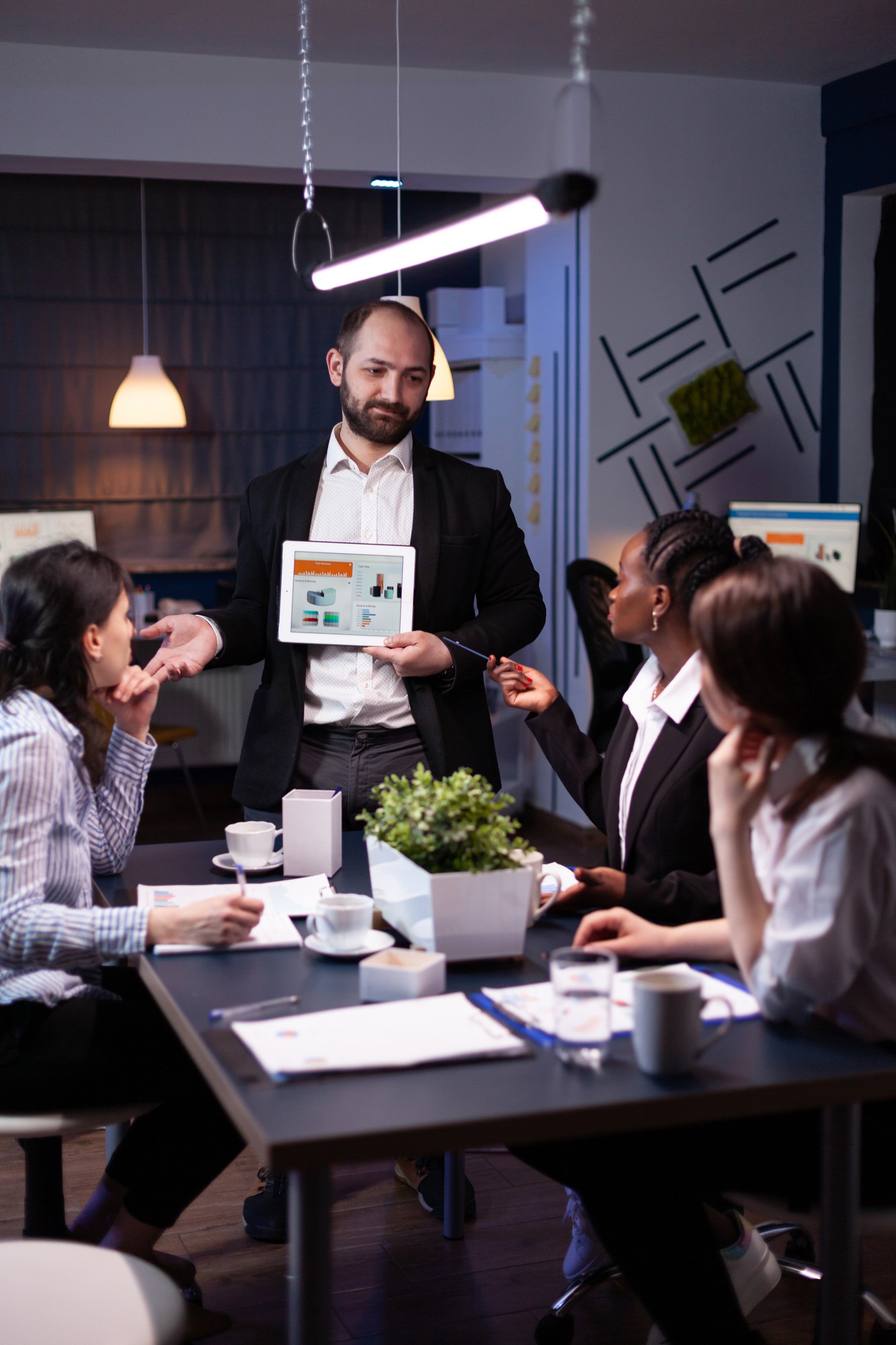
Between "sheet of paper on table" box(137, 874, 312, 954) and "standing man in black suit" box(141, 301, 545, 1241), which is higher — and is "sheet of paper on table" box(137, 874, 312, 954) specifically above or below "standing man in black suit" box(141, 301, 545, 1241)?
below

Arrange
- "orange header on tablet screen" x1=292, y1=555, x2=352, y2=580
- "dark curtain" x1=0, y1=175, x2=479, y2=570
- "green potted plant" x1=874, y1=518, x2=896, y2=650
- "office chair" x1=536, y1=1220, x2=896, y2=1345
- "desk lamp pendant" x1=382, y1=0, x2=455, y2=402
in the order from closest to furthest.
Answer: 1. "office chair" x1=536, y1=1220, x2=896, y2=1345
2. "orange header on tablet screen" x1=292, y1=555, x2=352, y2=580
3. "desk lamp pendant" x1=382, y1=0, x2=455, y2=402
4. "green potted plant" x1=874, y1=518, x2=896, y2=650
5. "dark curtain" x1=0, y1=175, x2=479, y2=570

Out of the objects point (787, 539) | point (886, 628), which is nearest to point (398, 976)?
point (886, 628)

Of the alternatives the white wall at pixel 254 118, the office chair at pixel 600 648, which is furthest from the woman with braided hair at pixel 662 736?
the white wall at pixel 254 118

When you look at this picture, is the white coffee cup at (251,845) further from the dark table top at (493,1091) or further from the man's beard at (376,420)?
the man's beard at (376,420)

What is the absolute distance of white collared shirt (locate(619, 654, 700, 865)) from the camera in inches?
84.4

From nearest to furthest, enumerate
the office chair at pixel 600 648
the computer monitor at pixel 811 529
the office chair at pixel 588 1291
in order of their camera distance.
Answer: the office chair at pixel 588 1291 → the office chair at pixel 600 648 → the computer monitor at pixel 811 529

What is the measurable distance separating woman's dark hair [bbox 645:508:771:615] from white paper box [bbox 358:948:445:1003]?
0.81 metres

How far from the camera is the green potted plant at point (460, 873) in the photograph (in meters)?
1.73

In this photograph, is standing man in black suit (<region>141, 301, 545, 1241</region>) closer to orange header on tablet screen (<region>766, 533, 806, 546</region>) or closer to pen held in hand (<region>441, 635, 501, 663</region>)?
pen held in hand (<region>441, 635, 501, 663</region>)

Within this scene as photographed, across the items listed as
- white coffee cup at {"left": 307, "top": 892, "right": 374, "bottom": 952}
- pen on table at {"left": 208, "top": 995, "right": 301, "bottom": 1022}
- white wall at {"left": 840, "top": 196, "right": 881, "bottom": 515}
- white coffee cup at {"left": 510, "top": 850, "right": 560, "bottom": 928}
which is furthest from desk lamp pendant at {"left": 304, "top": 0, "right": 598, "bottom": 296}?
white wall at {"left": 840, "top": 196, "right": 881, "bottom": 515}

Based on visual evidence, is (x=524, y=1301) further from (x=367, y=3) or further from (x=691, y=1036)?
(x=367, y=3)

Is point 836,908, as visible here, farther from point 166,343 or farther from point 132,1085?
point 166,343

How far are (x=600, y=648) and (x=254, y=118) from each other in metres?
2.38

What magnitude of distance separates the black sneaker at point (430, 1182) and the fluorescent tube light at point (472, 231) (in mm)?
1696
